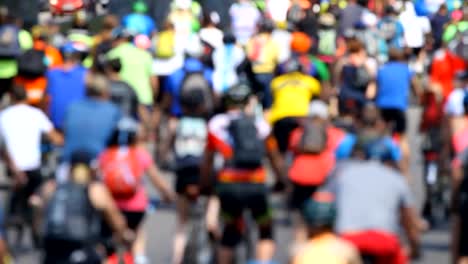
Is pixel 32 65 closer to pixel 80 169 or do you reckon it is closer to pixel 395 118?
pixel 395 118

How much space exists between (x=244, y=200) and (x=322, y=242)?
3813 millimetres

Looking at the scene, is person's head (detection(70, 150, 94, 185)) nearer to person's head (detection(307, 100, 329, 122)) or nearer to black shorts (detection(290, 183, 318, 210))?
black shorts (detection(290, 183, 318, 210))

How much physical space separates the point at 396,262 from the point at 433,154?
6141 millimetres

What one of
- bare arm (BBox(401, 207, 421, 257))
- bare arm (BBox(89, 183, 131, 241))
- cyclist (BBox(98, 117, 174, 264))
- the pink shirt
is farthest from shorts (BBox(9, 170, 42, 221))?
bare arm (BBox(401, 207, 421, 257))

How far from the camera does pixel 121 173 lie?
12.2 meters

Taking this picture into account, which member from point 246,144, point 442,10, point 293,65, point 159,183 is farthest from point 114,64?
point 442,10

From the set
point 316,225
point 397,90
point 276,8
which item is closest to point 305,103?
point 397,90

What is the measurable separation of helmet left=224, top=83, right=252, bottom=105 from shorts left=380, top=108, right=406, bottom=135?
4124 millimetres

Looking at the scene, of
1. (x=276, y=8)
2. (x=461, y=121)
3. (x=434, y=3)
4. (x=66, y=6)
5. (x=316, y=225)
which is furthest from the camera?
(x=434, y=3)

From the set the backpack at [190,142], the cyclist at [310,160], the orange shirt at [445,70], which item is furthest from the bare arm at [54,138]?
the orange shirt at [445,70]

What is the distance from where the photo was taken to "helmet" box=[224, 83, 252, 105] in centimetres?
1272

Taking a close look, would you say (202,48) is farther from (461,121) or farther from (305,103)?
(461,121)

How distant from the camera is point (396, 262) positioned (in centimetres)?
1032

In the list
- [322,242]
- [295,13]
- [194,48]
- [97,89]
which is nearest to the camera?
[322,242]
